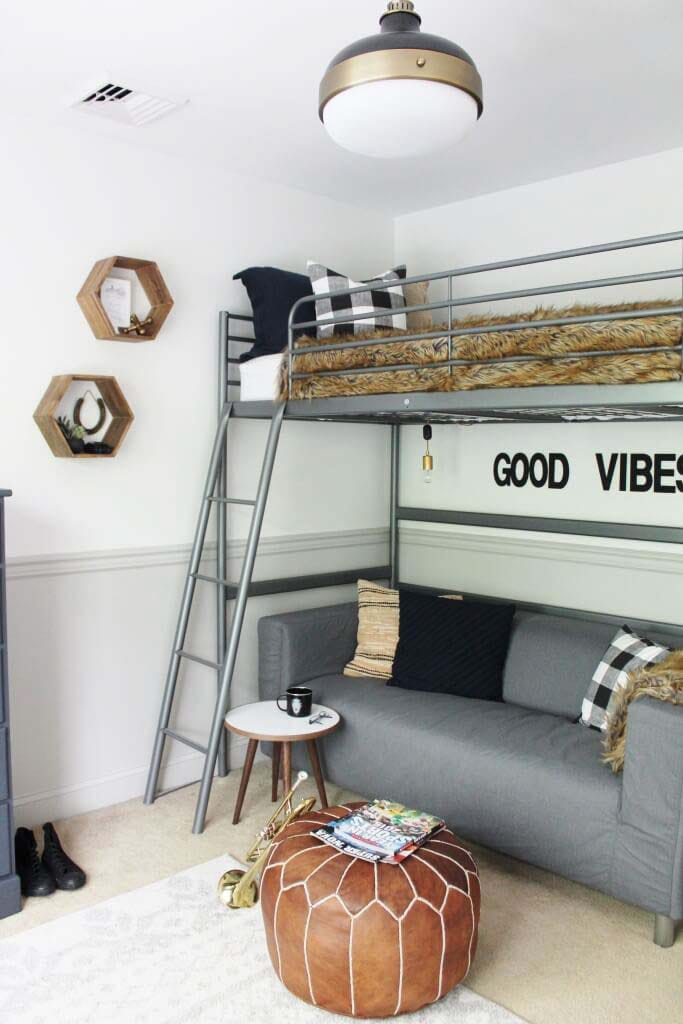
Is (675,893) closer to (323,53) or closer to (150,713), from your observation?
(150,713)

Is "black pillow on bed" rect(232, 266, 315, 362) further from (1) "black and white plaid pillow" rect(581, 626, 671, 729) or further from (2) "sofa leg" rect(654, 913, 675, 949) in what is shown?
(2) "sofa leg" rect(654, 913, 675, 949)

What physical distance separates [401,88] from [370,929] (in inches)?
74.0

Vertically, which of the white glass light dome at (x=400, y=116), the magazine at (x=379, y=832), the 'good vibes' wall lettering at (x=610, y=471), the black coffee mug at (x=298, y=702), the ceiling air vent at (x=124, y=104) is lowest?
the magazine at (x=379, y=832)

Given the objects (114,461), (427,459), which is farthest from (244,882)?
(427,459)

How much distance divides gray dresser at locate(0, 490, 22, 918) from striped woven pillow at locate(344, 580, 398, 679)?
5.00 feet

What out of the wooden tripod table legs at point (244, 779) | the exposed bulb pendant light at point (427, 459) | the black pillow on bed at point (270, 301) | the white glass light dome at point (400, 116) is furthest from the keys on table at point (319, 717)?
the white glass light dome at point (400, 116)

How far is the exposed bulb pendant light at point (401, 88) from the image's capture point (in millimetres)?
1793

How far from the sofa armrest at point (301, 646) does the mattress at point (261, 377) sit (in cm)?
95

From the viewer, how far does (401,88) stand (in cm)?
181

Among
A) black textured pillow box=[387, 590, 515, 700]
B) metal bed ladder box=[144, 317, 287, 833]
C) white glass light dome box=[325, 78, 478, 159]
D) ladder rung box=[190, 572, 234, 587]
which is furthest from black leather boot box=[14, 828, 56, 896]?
white glass light dome box=[325, 78, 478, 159]

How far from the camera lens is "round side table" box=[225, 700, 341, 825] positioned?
306cm

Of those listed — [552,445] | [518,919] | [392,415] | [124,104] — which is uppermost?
[124,104]

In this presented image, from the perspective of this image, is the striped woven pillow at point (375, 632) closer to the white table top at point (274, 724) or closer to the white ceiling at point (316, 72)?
the white table top at point (274, 724)

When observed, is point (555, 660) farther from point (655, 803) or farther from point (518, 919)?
point (518, 919)
